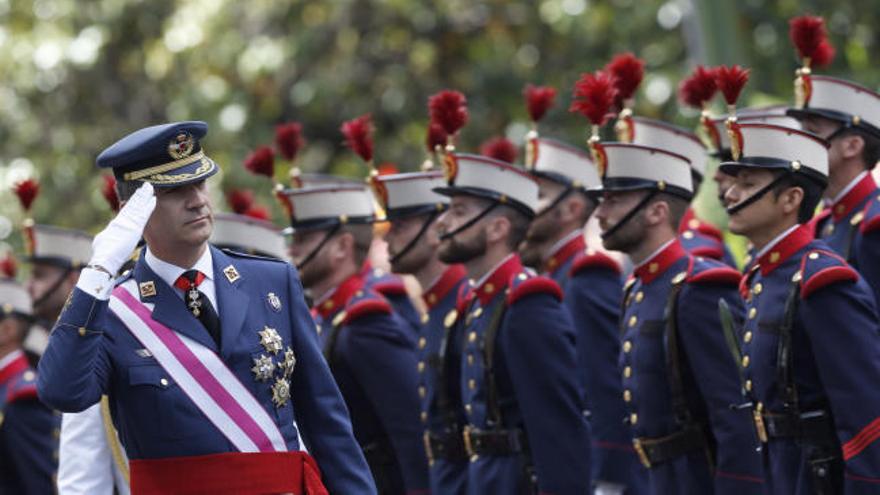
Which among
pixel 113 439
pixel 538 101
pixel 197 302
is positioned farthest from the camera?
pixel 538 101

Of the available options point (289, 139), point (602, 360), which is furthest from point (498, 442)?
Answer: point (289, 139)

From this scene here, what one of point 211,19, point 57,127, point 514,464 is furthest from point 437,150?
point 57,127

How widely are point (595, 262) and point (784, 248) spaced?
215 cm

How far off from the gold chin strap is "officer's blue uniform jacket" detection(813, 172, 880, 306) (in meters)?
3.16

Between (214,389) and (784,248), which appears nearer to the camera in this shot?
(214,389)

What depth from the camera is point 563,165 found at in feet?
34.1

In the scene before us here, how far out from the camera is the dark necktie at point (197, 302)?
5.91 m

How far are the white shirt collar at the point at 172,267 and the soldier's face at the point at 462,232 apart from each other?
8.56 feet

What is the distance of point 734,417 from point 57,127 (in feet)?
44.1

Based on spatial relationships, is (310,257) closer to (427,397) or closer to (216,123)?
(427,397)

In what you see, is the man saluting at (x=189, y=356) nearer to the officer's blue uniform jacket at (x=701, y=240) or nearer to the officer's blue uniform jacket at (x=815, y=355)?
the officer's blue uniform jacket at (x=815, y=355)

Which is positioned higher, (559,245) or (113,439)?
(113,439)

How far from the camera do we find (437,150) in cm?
926

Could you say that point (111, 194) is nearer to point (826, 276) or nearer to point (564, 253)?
point (564, 253)
